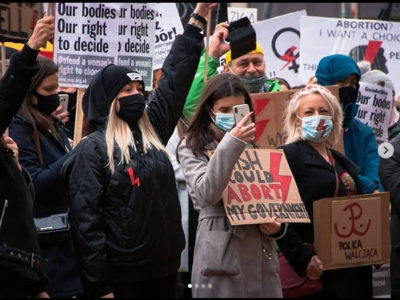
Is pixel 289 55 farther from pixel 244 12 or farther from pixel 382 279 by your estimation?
pixel 382 279

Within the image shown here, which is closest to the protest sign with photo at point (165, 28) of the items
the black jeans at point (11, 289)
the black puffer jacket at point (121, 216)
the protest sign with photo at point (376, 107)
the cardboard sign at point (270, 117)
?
the protest sign with photo at point (376, 107)

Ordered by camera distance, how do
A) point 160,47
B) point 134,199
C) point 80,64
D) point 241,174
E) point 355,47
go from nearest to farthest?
point 134,199 → point 241,174 → point 80,64 → point 160,47 → point 355,47

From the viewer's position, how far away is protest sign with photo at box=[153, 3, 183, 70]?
29.9 ft

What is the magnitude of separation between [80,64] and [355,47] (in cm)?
362

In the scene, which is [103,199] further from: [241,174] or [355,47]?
[355,47]


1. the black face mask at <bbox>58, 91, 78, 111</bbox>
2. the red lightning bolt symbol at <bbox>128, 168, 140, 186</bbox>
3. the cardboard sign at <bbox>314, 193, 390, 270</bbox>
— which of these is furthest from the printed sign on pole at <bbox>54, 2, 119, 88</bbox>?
the cardboard sign at <bbox>314, 193, 390, 270</bbox>

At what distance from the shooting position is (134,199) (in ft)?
18.0

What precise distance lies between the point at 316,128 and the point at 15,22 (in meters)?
2.08

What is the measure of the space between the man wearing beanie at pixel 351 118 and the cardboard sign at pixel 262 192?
1106 mm

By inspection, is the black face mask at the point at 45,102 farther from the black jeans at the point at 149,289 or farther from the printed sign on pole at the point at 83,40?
the black jeans at the point at 149,289

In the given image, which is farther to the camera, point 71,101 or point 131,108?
point 71,101

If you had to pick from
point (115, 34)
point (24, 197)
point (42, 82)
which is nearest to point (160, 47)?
point (115, 34)

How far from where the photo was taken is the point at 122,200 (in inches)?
216

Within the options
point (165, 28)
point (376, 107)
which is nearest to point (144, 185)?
point (376, 107)
